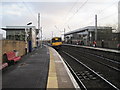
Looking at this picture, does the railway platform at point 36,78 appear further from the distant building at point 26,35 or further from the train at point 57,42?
the train at point 57,42

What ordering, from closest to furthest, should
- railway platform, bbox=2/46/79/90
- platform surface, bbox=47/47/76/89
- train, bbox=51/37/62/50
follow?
railway platform, bbox=2/46/79/90, platform surface, bbox=47/47/76/89, train, bbox=51/37/62/50

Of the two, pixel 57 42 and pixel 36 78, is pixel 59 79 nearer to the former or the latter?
pixel 36 78

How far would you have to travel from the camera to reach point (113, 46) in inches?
1260

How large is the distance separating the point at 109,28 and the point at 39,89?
52.0 m

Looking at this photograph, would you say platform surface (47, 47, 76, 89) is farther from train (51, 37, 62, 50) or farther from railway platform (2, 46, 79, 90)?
train (51, 37, 62, 50)

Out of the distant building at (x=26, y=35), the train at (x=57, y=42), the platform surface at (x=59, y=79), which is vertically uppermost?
the distant building at (x=26, y=35)

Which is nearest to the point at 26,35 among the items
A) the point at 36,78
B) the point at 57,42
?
Result: the point at 36,78

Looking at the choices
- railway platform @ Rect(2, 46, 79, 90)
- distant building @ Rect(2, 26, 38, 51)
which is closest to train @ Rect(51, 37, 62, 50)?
distant building @ Rect(2, 26, 38, 51)

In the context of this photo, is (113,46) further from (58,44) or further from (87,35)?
(87,35)

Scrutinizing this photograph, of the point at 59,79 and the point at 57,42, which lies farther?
the point at 57,42

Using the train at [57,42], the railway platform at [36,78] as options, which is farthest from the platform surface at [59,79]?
the train at [57,42]

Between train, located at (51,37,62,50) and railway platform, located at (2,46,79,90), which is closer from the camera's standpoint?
railway platform, located at (2,46,79,90)

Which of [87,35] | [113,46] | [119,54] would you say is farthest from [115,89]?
[87,35]

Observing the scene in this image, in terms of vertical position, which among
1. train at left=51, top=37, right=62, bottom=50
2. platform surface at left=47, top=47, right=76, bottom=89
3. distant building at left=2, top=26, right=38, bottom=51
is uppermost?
distant building at left=2, top=26, right=38, bottom=51
